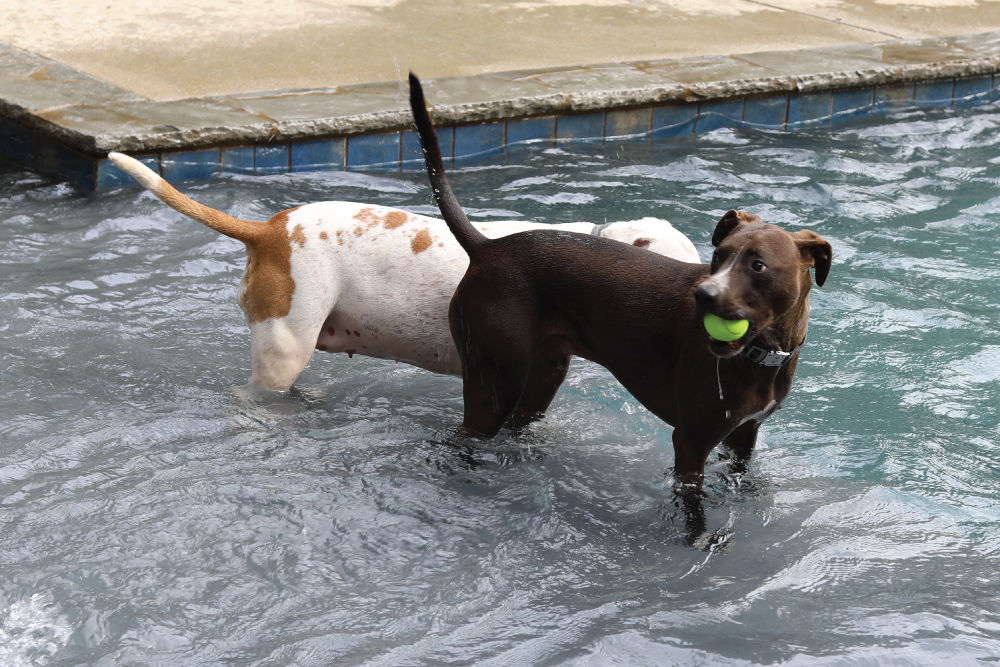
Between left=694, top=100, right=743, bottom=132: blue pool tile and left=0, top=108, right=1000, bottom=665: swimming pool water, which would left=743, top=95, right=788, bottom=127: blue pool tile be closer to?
left=694, top=100, right=743, bottom=132: blue pool tile

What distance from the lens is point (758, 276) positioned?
2.93 metres

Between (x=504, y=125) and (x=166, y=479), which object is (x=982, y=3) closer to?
(x=504, y=125)

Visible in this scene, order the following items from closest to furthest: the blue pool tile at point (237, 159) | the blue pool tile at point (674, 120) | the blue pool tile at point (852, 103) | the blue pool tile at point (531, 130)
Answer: the blue pool tile at point (237, 159), the blue pool tile at point (531, 130), the blue pool tile at point (674, 120), the blue pool tile at point (852, 103)

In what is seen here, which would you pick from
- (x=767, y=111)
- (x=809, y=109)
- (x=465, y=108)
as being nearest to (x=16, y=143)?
(x=465, y=108)

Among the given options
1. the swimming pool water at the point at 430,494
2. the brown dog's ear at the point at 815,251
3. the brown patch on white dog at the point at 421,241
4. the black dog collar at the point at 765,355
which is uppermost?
the brown dog's ear at the point at 815,251

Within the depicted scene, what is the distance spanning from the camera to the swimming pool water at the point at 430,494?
3.17 m

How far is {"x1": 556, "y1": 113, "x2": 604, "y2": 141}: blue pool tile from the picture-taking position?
7.51 meters

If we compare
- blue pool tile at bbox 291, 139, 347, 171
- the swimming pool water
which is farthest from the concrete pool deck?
the swimming pool water

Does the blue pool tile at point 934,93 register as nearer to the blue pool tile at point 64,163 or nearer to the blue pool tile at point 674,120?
the blue pool tile at point 674,120

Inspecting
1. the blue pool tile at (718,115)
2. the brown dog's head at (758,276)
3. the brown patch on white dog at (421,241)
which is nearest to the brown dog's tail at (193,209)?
the brown patch on white dog at (421,241)

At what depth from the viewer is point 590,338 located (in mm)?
3637

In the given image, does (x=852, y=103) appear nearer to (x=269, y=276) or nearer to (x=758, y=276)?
(x=269, y=276)

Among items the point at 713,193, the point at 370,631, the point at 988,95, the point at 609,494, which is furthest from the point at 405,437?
the point at 988,95

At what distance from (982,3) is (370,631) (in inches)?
381
